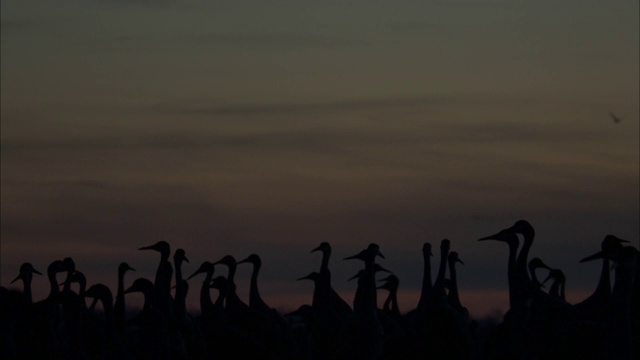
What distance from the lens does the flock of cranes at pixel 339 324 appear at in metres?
29.5

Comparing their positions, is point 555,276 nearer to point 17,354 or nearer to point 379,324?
point 379,324

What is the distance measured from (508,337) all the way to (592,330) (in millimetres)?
1518

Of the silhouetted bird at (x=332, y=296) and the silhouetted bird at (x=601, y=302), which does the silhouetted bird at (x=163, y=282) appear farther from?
the silhouetted bird at (x=601, y=302)

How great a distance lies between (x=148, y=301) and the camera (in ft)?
113

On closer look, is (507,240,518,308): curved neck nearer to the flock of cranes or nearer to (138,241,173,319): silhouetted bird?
the flock of cranes

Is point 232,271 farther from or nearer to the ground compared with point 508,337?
farther from the ground

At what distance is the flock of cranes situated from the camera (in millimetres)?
29516

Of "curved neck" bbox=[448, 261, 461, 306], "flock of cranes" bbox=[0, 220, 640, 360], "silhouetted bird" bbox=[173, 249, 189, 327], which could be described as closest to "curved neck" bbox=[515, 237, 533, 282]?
"flock of cranes" bbox=[0, 220, 640, 360]

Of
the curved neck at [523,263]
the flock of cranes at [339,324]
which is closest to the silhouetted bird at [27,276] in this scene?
the flock of cranes at [339,324]

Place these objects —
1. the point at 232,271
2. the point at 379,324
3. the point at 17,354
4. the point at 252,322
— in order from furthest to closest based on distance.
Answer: the point at 232,271, the point at 252,322, the point at 379,324, the point at 17,354

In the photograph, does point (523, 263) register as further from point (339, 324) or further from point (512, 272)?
point (339, 324)

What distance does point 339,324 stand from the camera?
3744cm

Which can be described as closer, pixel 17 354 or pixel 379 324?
pixel 17 354

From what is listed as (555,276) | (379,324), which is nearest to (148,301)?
(379,324)
